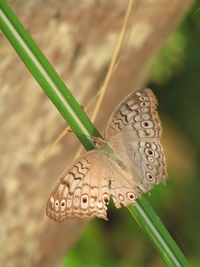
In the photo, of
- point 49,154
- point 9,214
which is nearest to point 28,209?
point 9,214

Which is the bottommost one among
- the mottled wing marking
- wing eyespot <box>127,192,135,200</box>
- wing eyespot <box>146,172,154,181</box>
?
wing eyespot <box>127,192,135,200</box>

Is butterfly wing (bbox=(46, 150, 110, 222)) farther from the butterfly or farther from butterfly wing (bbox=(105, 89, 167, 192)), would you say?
butterfly wing (bbox=(105, 89, 167, 192))

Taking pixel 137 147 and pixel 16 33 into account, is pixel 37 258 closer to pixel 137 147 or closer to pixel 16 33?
pixel 137 147

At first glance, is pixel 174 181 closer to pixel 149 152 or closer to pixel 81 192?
pixel 149 152

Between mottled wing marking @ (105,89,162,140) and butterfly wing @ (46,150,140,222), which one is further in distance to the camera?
mottled wing marking @ (105,89,162,140)

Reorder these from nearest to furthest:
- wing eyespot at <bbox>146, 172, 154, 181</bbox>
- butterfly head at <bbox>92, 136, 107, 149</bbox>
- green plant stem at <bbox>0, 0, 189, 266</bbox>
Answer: green plant stem at <bbox>0, 0, 189, 266</bbox>
butterfly head at <bbox>92, 136, 107, 149</bbox>
wing eyespot at <bbox>146, 172, 154, 181</bbox>

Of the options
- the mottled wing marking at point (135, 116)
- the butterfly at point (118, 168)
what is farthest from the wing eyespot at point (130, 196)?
the mottled wing marking at point (135, 116)

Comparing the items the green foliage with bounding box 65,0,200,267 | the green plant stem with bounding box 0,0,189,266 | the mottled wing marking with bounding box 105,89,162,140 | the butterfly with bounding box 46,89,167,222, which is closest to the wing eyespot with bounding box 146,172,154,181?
the butterfly with bounding box 46,89,167,222
